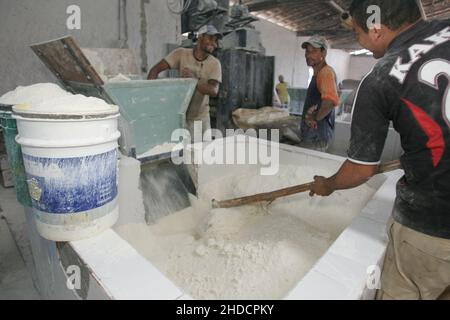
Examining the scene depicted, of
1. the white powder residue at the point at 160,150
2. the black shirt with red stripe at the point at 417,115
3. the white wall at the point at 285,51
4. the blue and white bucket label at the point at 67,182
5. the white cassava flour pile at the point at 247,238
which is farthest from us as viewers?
the white wall at the point at 285,51

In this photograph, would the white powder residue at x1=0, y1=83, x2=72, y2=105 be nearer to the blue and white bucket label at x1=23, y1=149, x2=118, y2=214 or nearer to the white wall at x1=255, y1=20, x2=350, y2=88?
the blue and white bucket label at x1=23, y1=149, x2=118, y2=214

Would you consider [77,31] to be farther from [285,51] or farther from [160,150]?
[285,51]

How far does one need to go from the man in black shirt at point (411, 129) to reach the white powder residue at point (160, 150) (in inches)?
66.9

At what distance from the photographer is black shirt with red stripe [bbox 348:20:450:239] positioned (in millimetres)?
957

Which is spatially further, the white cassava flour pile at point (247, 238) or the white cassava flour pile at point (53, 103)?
the white cassava flour pile at point (247, 238)

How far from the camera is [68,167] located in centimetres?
107

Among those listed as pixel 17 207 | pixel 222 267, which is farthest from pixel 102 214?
pixel 17 207

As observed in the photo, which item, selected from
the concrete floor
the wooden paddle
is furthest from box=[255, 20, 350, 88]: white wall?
the concrete floor

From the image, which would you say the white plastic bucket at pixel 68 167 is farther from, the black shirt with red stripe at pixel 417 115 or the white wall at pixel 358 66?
the white wall at pixel 358 66

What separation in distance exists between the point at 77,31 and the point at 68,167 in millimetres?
3131

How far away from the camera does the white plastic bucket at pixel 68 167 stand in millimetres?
1051

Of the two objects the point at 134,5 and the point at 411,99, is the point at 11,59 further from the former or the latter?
the point at 411,99

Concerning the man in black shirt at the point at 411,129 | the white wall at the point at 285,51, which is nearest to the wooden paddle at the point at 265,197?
the man in black shirt at the point at 411,129

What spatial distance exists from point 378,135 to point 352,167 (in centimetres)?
18
